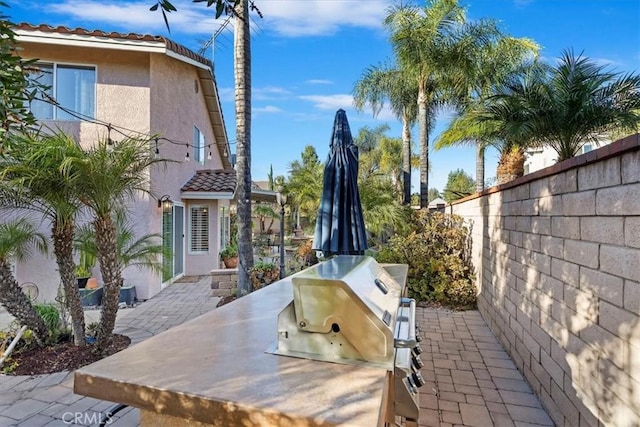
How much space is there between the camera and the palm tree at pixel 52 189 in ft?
13.1

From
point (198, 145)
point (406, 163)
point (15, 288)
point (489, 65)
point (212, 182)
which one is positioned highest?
point (489, 65)

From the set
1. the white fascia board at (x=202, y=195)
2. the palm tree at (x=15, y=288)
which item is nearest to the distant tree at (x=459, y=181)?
the white fascia board at (x=202, y=195)

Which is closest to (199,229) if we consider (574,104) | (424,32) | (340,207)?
(340,207)

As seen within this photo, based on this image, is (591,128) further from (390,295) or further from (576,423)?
(390,295)

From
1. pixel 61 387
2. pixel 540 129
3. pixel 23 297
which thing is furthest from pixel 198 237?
pixel 540 129

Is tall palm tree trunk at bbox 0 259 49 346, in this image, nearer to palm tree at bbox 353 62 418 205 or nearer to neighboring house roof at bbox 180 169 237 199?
neighboring house roof at bbox 180 169 237 199

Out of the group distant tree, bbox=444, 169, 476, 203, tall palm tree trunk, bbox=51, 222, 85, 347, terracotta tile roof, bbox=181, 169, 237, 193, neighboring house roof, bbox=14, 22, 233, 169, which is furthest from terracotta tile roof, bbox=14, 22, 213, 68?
distant tree, bbox=444, 169, 476, 203

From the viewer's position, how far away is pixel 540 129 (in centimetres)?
659

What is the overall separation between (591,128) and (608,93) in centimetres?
60

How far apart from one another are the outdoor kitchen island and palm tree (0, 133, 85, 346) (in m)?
3.11

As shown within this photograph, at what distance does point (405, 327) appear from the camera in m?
2.14

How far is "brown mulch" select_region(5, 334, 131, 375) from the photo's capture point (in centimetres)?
435

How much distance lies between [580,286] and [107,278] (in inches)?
207

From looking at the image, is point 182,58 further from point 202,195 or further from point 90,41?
point 202,195
